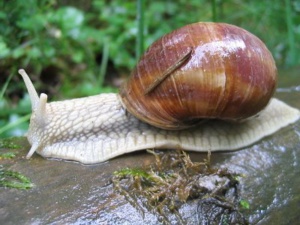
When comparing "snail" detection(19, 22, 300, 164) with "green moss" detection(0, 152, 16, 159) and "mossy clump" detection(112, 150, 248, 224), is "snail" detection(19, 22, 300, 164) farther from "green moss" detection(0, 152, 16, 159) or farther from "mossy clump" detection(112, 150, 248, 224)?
"mossy clump" detection(112, 150, 248, 224)

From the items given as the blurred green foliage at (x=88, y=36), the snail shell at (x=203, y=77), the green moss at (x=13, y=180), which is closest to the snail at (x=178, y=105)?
the snail shell at (x=203, y=77)

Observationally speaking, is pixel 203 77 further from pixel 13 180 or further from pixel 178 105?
pixel 13 180

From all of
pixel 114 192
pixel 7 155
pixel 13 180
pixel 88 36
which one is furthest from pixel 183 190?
pixel 88 36

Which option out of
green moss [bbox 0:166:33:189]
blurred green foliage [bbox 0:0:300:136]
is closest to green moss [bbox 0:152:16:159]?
green moss [bbox 0:166:33:189]

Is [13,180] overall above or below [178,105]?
below

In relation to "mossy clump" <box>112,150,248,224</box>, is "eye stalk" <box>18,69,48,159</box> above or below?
above

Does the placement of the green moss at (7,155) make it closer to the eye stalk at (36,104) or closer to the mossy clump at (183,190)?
the eye stalk at (36,104)
